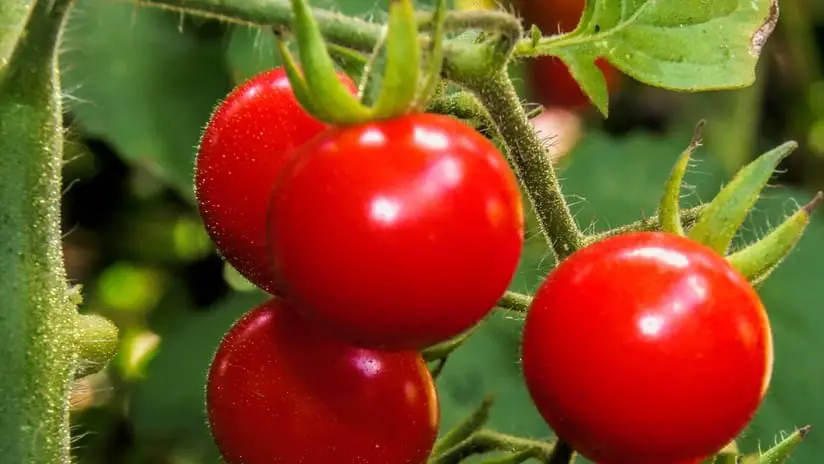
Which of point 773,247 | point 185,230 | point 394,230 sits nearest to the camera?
point 394,230

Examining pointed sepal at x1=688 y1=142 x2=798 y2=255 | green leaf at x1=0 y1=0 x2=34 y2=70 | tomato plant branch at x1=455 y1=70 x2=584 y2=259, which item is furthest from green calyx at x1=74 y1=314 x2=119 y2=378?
pointed sepal at x1=688 y1=142 x2=798 y2=255

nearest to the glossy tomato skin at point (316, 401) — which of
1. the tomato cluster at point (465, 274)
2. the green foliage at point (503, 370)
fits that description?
the tomato cluster at point (465, 274)

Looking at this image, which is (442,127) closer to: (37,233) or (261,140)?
(261,140)

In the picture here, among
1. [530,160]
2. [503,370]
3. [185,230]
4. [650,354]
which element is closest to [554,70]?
[503,370]

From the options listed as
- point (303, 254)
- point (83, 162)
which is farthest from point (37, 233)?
point (83, 162)

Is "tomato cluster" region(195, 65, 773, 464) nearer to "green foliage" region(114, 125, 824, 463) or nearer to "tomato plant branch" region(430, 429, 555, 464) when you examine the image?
"tomato plant branch" region(430, 429, 555, 464)

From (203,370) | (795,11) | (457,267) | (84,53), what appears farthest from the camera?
(795,11)

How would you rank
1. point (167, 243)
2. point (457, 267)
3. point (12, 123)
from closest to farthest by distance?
point (457, 267)
point (12, 123)
point (167, 243)

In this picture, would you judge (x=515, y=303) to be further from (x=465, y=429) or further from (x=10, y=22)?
(x=10, y=22)
